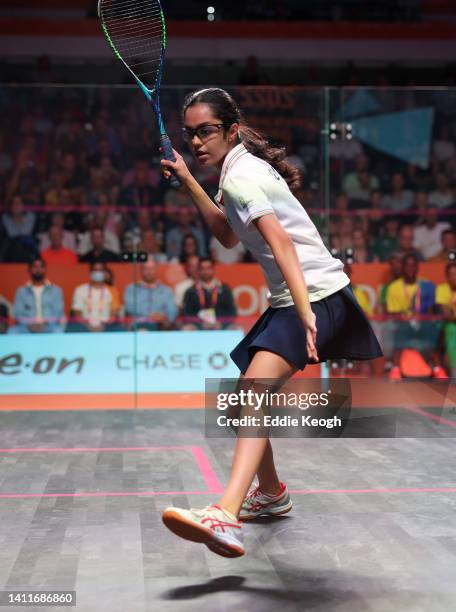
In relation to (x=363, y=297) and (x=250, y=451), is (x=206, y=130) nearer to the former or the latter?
(x=250, y=451)

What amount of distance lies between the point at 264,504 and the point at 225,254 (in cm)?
302

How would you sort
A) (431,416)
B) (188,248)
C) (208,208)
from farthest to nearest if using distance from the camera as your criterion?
(188,248), (431,416), (208,208)

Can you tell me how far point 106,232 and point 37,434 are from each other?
5.04 ft

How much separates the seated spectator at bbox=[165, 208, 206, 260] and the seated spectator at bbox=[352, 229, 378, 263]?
0.90 m

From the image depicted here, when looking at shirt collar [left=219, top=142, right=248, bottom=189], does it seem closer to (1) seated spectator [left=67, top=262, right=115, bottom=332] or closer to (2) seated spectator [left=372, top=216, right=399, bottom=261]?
(1) seated spectator [left=67, top=262, right=115, bottom=332]

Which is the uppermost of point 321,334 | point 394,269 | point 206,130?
point 206,130

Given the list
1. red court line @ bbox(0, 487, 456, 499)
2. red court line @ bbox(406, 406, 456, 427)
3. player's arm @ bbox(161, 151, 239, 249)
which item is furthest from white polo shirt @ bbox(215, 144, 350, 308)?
red court line @ bbox(406, 406, 456, 427)

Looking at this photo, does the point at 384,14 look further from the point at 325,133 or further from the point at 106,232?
the point at 106,232

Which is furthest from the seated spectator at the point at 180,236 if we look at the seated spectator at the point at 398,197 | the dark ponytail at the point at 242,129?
the dark ponytail at the point at 242,129

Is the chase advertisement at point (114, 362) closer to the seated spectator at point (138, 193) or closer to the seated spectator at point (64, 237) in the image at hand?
the seated spectator at point (64, 237)

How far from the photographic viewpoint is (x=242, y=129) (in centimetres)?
270

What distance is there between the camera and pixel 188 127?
260 centimetres

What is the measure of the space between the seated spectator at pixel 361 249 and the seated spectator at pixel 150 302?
1126 mm

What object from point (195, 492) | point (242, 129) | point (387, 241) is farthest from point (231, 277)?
point (242, 129)
